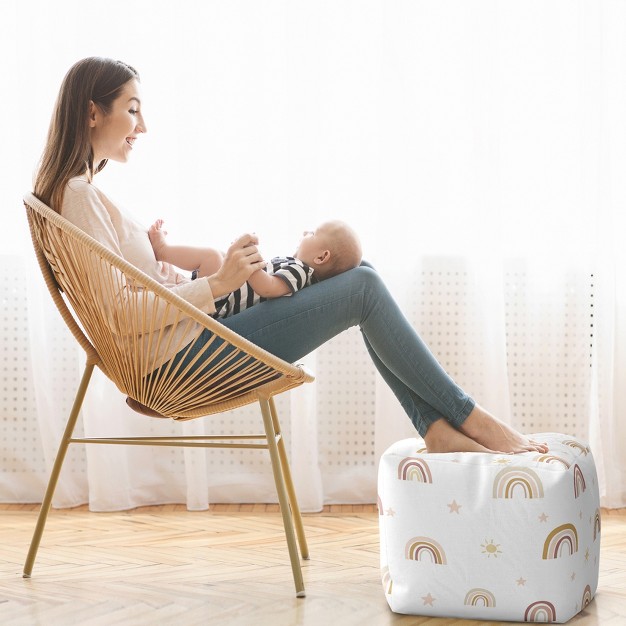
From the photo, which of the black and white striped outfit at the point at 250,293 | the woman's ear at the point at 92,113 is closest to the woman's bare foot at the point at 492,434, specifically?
the black and white striped outfit at the point at 250,293

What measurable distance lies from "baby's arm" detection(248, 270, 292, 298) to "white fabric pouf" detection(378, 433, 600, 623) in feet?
1.35

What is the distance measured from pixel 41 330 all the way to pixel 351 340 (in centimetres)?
95

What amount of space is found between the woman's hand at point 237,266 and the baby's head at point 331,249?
5.6 inches

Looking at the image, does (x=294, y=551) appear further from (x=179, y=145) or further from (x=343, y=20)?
(x=343, y=20)

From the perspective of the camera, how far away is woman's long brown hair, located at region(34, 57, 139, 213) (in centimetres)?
198

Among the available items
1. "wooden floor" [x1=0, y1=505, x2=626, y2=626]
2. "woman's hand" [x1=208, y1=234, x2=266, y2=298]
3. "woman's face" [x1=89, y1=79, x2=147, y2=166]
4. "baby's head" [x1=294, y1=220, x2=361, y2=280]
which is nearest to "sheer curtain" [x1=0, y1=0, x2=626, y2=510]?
"wooden floor" [x1=0, y1=505, x2=626, y2=626]

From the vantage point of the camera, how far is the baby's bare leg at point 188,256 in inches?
81.9

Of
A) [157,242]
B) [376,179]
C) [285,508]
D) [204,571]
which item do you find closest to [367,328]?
[285,508]

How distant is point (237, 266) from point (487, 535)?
71cm

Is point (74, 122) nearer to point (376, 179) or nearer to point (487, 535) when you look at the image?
point (376, 179)

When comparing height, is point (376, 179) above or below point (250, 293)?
above

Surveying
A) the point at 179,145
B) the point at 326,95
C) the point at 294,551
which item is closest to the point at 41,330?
the point at 179,145

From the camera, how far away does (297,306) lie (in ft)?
6.33

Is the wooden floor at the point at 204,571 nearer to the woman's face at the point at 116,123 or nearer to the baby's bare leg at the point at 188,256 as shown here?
the baby's bare leg at the point at 188,256
